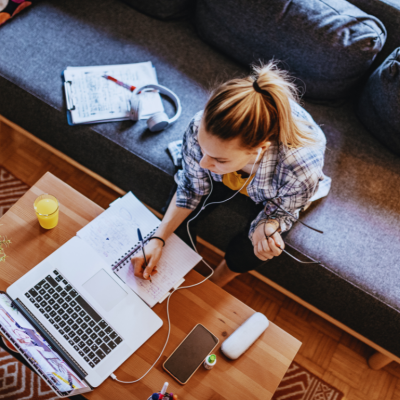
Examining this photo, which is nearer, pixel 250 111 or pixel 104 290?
pixel 250 111

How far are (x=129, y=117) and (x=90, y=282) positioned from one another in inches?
27.5

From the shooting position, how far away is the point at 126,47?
5.21 feet

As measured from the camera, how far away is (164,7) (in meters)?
1.62

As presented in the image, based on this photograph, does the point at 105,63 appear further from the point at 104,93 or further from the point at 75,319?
the point at 75,319

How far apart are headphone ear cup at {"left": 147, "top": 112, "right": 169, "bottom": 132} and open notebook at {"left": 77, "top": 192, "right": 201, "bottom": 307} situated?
0.35m

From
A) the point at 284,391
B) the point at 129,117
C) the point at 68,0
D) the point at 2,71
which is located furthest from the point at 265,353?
the point at 68,0

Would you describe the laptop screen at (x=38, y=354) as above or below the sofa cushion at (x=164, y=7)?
below

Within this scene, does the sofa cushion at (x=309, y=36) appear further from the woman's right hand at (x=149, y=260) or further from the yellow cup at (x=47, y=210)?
the yellow cup at (x=47, y=210)

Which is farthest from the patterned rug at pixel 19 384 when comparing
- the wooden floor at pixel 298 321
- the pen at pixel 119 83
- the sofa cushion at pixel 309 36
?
the sofa cushion at pixel 309 36

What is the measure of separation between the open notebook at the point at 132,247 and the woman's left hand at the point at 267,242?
0.62 feet

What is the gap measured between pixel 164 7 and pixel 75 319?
1382 mm

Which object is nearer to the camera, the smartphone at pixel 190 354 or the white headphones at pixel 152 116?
the smartphone at pixel 190 354

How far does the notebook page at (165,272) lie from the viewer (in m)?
1.00

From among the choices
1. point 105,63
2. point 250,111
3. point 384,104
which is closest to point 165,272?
point 250,111
